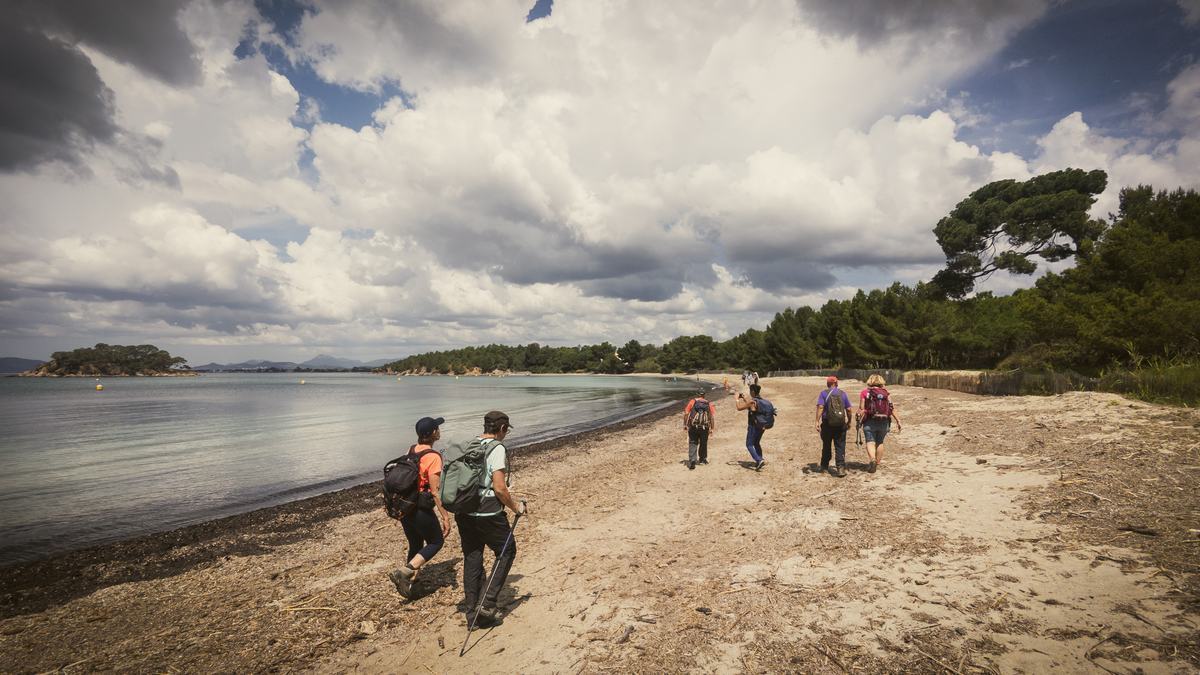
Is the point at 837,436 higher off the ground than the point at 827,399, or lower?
lower

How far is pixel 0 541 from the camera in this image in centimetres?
1238

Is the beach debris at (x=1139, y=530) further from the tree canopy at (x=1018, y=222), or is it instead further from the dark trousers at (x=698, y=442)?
the tree canopy at (x=1018, y=222)

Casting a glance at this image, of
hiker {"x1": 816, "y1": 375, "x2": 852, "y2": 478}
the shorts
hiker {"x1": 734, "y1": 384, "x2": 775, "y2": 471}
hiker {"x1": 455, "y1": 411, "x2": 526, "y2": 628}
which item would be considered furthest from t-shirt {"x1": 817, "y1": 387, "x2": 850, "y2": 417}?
hiker {"x1": 455, "y1": 411, "x2": 526, "y2": 628}

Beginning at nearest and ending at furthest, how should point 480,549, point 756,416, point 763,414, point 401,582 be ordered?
point 480,549, point 401,582, point 763,414, point 756,416

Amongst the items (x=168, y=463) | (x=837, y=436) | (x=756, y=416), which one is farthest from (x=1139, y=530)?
(x=168, y=463)

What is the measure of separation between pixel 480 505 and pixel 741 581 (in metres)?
4.07

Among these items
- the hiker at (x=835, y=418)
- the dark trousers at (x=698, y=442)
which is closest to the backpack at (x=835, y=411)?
the hiker at (x=835, y=418)

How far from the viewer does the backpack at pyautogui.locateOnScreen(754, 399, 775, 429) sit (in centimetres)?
1345

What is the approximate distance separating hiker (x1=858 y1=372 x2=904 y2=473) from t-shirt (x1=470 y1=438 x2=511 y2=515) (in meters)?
10.1

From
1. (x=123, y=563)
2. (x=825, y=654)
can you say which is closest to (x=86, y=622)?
(x=123, y=563)

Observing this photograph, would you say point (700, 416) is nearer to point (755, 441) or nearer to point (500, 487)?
point (755, 441)

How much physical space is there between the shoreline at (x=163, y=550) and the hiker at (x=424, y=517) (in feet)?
23.2

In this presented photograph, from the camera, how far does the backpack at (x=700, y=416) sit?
14508mm

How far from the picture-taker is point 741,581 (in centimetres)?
683
